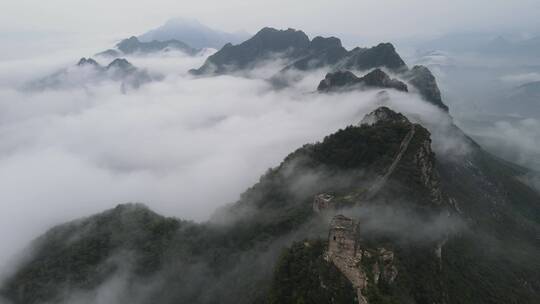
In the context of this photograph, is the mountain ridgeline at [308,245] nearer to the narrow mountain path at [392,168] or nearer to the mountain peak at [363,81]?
the narrow mountain path at [392,168]

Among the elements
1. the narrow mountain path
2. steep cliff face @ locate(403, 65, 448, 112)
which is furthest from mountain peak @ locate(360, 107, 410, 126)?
steep cliff face @ locate(403, 65, 448, 112)

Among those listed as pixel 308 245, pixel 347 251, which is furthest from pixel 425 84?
pixel 347 251

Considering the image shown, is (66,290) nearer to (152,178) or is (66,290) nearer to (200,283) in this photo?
(200,283)

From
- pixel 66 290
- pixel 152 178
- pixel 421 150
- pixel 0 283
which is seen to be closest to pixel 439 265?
pixel 421 150

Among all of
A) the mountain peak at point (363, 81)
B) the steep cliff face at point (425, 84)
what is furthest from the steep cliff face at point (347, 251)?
the steep cliff face at point (425, 84)

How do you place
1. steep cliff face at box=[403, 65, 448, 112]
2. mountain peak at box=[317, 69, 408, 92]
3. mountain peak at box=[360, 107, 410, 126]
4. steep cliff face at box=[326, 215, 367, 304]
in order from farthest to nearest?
steep cliff face at box=[403, 65, 448, 112] → mountain peak at box=[317, 69, 408, 92] → mountain peak at box=[360, 107, 410, 126] → steep cliff face at box=[326, 215, 367, 304]

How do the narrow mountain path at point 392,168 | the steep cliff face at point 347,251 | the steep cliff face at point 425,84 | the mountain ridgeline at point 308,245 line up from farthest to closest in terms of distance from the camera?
the steep cliff face at point 425,84 → the narrow mountain path at point 392,168 → the mountain ridgeline at point 308,245 → the steep cliff face at point 347,251

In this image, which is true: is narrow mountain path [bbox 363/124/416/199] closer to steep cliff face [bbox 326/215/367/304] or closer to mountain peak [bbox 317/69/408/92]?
steep cliff face [bbox 326/215/367/304]
